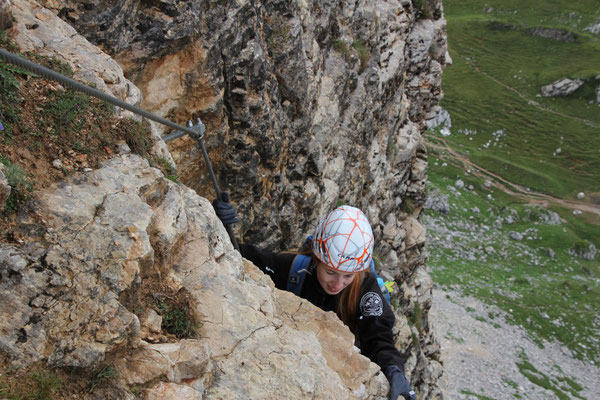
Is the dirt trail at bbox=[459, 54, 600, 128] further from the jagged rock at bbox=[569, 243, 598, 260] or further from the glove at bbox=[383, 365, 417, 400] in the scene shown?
the glove at bbox=[383, 365, 417, 400]

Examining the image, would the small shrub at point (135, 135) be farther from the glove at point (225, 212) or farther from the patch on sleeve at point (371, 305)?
the patch on sleeve at point (371, 305)

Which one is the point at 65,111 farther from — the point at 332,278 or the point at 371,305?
the point at 371,305

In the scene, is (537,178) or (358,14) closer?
(358,14)

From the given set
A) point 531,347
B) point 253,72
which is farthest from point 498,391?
point 253,72

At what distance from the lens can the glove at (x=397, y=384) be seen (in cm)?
697

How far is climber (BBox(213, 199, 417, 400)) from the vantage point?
25.8ft

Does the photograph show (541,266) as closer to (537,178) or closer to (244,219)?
(537,178)

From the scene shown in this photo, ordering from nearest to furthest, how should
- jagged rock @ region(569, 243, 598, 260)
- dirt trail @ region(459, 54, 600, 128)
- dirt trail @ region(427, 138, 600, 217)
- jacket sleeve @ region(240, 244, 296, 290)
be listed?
jacket sleeve @ region(240, 244, 296, 290) → jagged rock @ region(569, 243, 598, 260) → dirt trail @ region(427, 138, 600, 217) → dirt trail @ region(459, 54, 600, 128)

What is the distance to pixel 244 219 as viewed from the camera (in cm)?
1238

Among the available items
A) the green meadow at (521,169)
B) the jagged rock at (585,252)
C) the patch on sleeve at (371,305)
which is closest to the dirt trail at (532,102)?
the green meadow at (521,169)

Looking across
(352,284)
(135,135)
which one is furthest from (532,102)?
(135,135)

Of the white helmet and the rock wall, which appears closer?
the white helmet

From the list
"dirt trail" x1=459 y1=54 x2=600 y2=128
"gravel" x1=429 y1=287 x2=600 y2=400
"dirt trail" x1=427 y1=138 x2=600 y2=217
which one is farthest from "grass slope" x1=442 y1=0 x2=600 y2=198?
"gravel" x1=429 y1=287 x2=600 y2=400

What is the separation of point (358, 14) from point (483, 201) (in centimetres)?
6147
